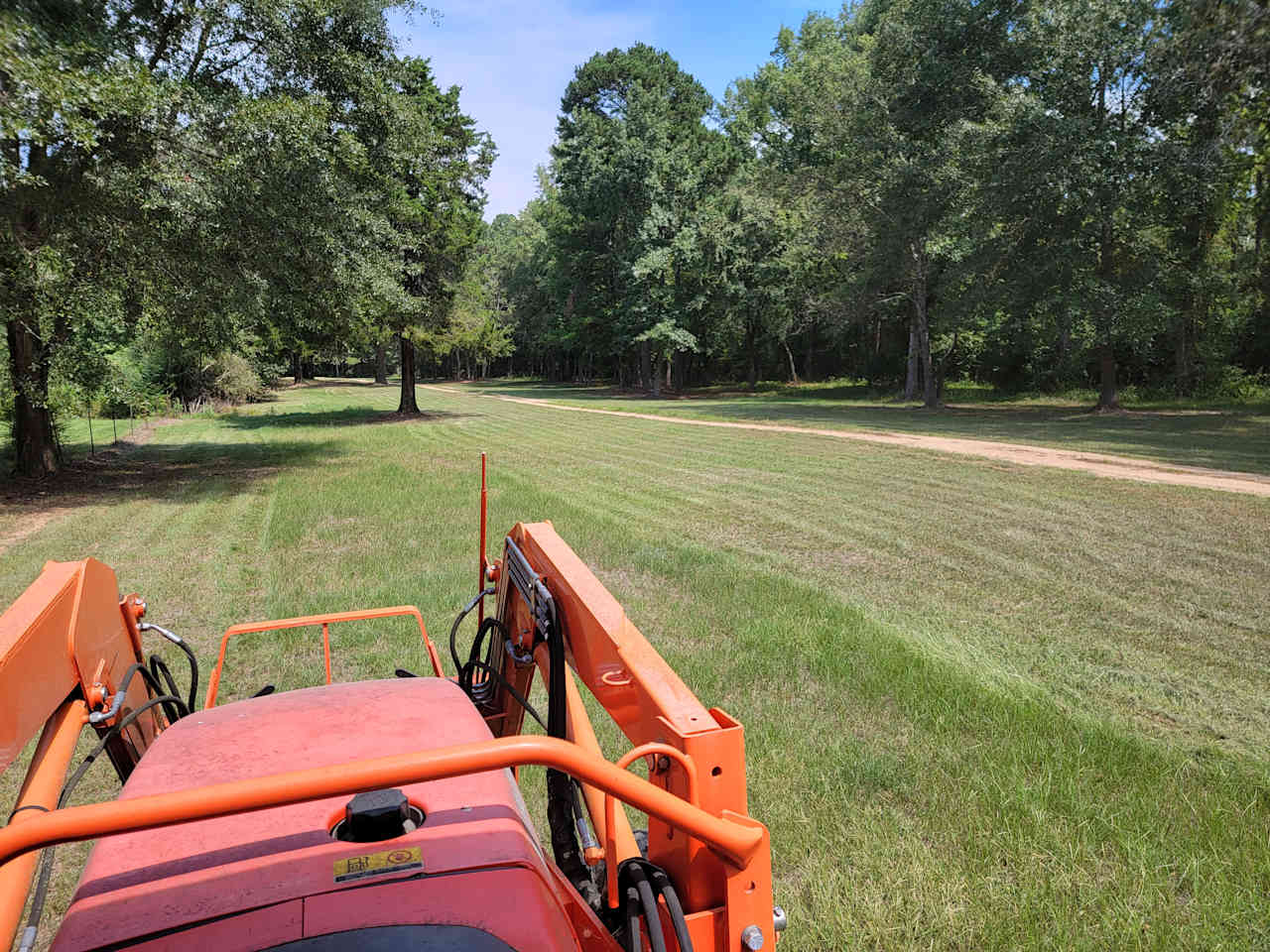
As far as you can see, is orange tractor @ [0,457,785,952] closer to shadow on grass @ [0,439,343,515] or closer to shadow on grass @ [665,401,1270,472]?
shadow on grass @ [0,439,343,515]

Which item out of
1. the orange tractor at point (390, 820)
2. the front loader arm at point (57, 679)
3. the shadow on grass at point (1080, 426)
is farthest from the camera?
the shadow on grass at point (1080, 426)

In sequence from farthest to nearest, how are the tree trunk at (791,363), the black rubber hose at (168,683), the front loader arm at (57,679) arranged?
the tree trunk at (791,363)
the black rubber hose at (168,683)
the front loader arm at (57,679)

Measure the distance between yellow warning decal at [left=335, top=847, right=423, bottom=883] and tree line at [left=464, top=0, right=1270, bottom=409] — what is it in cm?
2203

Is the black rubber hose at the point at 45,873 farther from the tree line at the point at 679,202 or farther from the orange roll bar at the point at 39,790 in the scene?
the tree line at the point at 679,202

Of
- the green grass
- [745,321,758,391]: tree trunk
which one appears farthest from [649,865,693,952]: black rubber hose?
[745,321,758,391]: tree trunk

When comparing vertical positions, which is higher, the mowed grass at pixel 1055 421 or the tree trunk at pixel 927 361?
the tree trunk at pixel 927 361

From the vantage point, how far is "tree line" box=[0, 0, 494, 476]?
32.2ft

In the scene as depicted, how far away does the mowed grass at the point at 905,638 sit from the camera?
9.75ft

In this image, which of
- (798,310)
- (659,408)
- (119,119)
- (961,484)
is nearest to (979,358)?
(798,310)

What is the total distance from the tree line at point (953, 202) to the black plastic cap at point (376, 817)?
2198cm

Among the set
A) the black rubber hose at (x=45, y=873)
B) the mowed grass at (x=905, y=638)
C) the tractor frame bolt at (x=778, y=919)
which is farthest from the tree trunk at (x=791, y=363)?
the tractor frame bolt at (x=778, y=919)

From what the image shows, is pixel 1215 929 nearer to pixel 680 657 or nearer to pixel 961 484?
pixel 680 657

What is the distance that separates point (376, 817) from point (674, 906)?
1.80 feet

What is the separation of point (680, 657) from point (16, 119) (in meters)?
9.33
